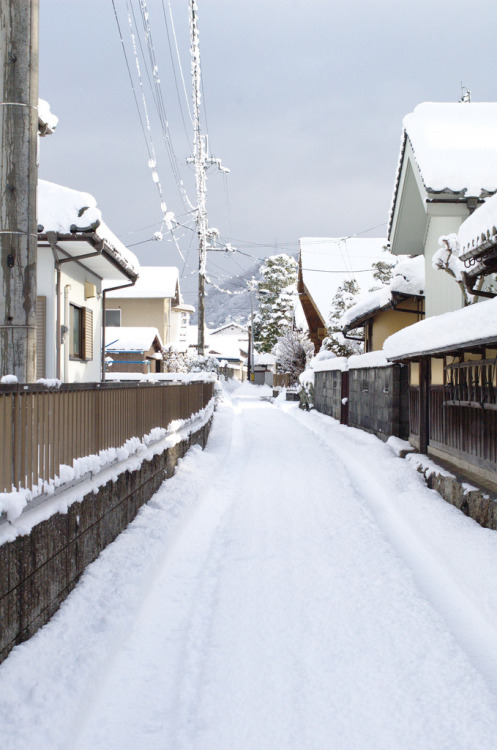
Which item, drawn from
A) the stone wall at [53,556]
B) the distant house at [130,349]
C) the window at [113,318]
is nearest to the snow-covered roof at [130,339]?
the distant house at [130,349]

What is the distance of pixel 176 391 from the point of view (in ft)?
35.2

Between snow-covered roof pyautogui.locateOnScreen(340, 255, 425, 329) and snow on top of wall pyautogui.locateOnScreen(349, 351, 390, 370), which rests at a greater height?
snow-covered roof pyautogui.locateOnScreen(340, 255, 425, 329)

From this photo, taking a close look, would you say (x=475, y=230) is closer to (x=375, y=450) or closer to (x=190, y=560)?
(x=190, y=560)

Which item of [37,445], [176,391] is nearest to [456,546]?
[37,445]

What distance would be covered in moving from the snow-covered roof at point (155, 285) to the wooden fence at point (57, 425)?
1090 inches

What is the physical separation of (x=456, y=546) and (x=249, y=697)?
3071 mm

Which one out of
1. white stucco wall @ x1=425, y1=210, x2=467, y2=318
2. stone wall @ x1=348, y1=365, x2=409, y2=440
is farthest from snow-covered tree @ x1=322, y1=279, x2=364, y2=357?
white stucco wall @ x1=425, y1=210, x2=467, y2=318

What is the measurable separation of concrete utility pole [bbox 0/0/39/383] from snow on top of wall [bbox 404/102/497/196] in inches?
339

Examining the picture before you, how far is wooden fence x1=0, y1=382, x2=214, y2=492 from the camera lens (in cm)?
347

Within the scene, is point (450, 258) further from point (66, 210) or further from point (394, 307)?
point (394, 307)

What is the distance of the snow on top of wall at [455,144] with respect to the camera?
449 inches

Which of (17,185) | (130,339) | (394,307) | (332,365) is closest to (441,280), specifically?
(394,307)

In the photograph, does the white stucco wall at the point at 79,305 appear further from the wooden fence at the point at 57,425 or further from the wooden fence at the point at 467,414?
the wooden fence at the point at 467,414

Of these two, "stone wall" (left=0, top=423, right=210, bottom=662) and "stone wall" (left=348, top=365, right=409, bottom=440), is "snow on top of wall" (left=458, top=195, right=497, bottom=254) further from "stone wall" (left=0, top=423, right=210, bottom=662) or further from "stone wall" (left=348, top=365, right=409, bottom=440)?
"stone wall" (left=348, top=365, right=409, bottom=440)
